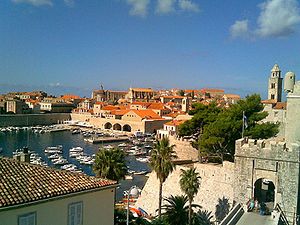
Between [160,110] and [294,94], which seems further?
[160,110]

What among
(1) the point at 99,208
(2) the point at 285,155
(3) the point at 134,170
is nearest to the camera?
(1) the point at 99,208

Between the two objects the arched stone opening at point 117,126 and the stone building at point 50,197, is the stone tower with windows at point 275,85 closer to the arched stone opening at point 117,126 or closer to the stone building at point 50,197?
the arched stone opening at point 117,126

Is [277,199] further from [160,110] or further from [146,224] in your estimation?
[160,110]

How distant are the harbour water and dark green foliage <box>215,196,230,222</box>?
1851 cm

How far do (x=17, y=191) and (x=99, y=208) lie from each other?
3.15 m

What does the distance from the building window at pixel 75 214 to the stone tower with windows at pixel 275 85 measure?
238 ft

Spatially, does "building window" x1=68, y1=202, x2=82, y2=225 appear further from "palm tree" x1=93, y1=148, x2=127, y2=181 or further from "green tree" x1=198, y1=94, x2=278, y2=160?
"green tree" x1=198, y1=94, x2=278, y2=160

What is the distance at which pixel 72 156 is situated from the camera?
2347 inches

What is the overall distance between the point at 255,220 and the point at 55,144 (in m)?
64.5

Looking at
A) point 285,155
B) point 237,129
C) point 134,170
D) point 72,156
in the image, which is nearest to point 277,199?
point 285,155

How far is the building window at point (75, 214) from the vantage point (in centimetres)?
1141

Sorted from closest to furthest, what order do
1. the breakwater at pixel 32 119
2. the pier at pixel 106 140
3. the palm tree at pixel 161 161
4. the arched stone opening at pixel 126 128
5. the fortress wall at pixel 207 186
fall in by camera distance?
the fortress wall at pixel 207 186 → the palm tree at pixel 161 161 → the pier at pixel 106 140 → the arched stone opening at pixel 126 128 → the breakwater at pixel 32 119

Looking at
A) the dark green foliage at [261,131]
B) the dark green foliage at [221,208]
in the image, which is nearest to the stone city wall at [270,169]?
the dark green foliage at [221,208]

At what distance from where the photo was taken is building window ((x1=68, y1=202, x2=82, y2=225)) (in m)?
11.4
